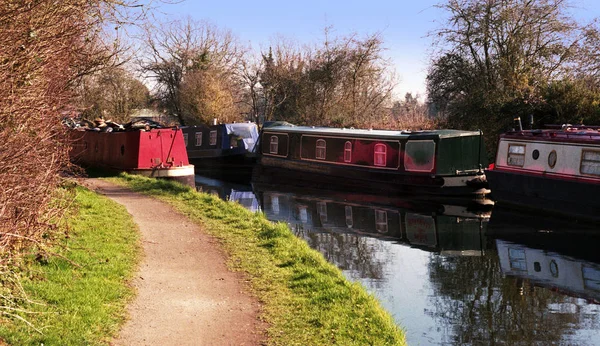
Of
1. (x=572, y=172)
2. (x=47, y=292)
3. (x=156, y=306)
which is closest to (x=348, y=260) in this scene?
(x=156, y=306)

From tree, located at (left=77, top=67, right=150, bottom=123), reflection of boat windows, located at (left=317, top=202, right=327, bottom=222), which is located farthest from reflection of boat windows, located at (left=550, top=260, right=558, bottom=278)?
tree, located at (left=77, top=67, right=150, bottom=123)

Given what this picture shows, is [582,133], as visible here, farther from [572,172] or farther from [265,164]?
[265,164]

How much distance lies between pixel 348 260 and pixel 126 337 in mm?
5181

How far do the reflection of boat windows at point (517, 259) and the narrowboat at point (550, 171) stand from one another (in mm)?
2971

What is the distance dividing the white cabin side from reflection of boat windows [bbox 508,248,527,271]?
11.2ft

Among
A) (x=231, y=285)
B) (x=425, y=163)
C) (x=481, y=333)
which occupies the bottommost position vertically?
(x=481, y=333)

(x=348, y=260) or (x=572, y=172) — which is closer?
(x=348, y=260)

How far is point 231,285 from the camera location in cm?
657

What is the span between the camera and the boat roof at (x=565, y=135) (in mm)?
13258

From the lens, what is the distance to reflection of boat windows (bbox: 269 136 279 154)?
22.3 meters

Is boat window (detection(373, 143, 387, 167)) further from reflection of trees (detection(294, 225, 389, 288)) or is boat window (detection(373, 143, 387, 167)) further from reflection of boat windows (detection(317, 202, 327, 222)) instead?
reflection of trees (detection(294, 225, 389, 288))

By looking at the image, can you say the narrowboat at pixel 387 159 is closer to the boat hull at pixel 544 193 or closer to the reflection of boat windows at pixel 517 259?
the boat hull at pixel 544 193

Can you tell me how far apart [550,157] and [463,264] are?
18.0 ft

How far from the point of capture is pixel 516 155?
15055 millimetres
